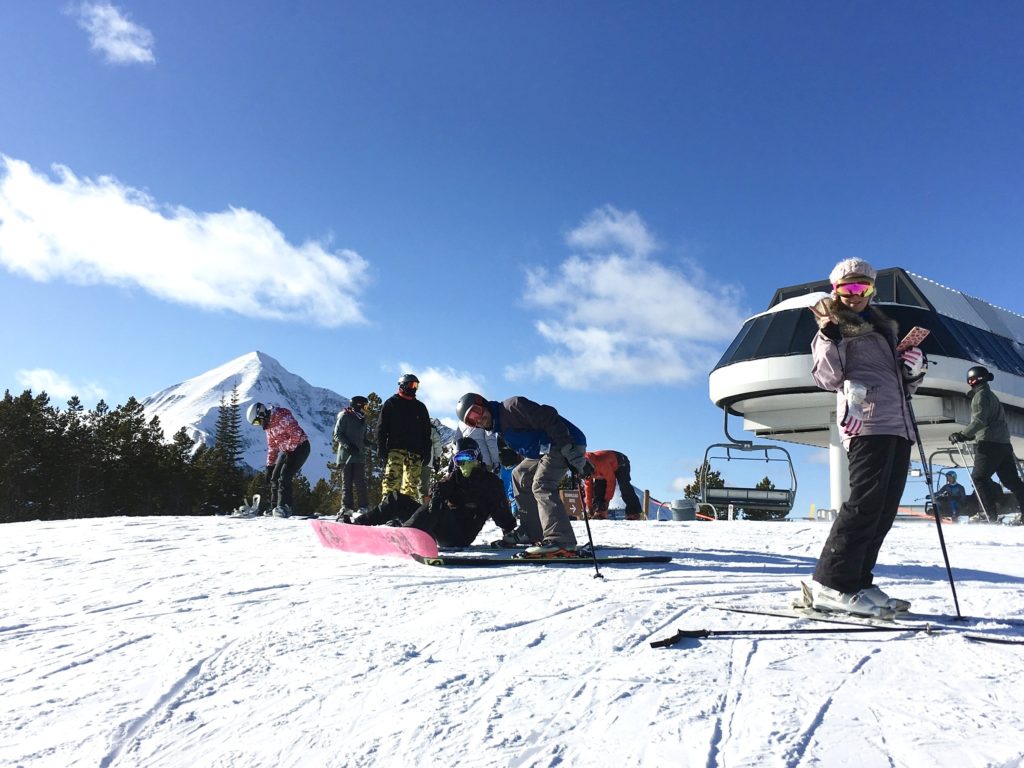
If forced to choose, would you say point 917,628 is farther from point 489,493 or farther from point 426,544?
point 489,493

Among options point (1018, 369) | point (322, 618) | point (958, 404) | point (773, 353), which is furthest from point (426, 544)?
point (1018, 369)

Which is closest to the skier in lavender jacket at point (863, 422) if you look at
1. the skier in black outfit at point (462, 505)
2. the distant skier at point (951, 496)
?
the skier in black outfit at point (462, 505)

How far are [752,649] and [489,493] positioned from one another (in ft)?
13.2

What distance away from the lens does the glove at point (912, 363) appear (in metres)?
3.78

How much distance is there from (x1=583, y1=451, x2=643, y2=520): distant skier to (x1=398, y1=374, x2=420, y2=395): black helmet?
444cm

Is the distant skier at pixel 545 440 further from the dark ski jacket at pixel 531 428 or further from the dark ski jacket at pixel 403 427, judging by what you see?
the dark ski jacket at pixel 403 427

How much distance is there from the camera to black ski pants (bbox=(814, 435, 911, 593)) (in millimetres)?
3633

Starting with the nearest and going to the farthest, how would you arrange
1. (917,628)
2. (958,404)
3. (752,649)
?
(752,649), (917,628), (958,404)

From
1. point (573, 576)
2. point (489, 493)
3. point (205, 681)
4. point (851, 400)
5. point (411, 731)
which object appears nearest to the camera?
point (411, 731)

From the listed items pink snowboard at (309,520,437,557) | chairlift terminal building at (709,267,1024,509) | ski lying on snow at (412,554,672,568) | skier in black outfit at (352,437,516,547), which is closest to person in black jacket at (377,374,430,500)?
skier in black outfit at (352,437,516,547)

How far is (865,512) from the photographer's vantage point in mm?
3629

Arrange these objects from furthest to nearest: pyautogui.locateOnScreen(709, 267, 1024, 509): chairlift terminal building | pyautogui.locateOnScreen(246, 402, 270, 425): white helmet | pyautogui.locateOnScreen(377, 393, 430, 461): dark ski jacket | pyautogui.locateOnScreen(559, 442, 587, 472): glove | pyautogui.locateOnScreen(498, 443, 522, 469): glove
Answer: pyautogui.locateOnScreen(709, 267, 1024, 509): chairlift terminal building → pyautogui.locateOnScreen(246, 402, 270, 425): white helmet → pyautogui.locateOnScreen(377, 393, 430, 461): dark ski jacket → pyautogui.locateOnScreen(498, 443, 522, 469): glove → pyautogui.locateOnScreen(559, 442, 587, 472): glove

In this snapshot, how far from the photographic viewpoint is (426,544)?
5.78 metres

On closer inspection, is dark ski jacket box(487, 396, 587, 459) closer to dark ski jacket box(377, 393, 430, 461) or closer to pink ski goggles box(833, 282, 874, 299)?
dark ski jacket box(377, 393, 430, 461)
